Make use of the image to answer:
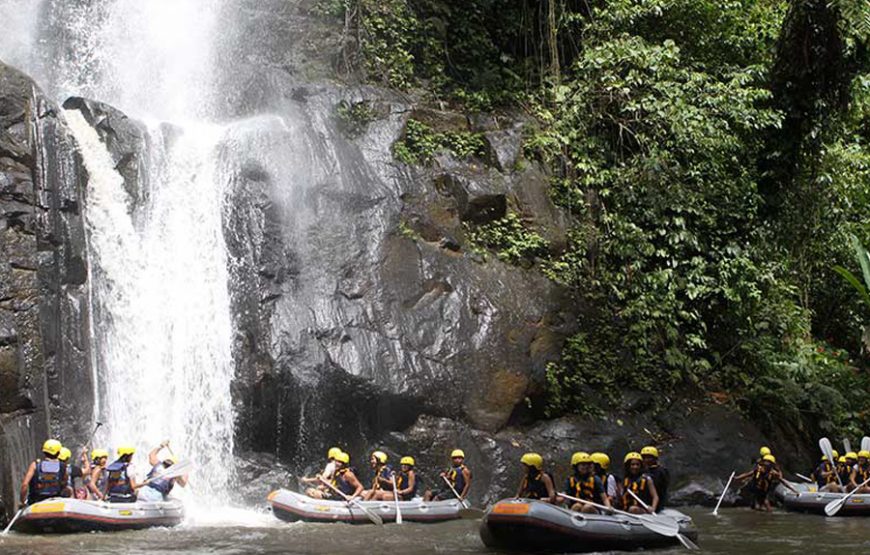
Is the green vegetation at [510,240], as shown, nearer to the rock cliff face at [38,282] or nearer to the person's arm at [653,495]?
the person's arm at [653,495]

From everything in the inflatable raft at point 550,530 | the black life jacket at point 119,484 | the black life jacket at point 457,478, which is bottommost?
the inflatable raft at point 550,530

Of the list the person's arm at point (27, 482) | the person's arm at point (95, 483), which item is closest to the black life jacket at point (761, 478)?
the person's arm at point (95, 483)

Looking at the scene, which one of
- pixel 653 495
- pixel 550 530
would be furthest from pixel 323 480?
pixel 653 495

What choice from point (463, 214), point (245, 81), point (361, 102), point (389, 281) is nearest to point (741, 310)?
point (463, 214)

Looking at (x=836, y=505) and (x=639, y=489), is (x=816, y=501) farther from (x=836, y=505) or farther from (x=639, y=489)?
(x=639, y=489)

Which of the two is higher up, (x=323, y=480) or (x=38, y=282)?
(x=38, y=282)

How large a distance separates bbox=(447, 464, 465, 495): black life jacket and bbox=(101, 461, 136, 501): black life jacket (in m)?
4.19

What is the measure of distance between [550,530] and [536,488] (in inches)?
40.3

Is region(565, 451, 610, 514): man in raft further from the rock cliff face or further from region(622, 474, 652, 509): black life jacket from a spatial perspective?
the rock cliff face

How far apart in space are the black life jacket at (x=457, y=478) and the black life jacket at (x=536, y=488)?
2544 mm

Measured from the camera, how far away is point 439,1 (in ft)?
63.7

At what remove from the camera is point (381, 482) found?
481 inches

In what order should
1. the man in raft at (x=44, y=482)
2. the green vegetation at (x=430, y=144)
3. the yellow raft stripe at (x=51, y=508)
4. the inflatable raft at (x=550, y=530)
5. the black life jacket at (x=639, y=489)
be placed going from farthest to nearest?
the green vegetation at (x=430, y=144) → the black life jacket at (x=639, y=489) → the man in raft at (x=44, y=482) → the yellow raft stripe at (x=51, y=508) → the inflatable raft at (x=550, y=530)

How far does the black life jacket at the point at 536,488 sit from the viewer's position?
998 cm
